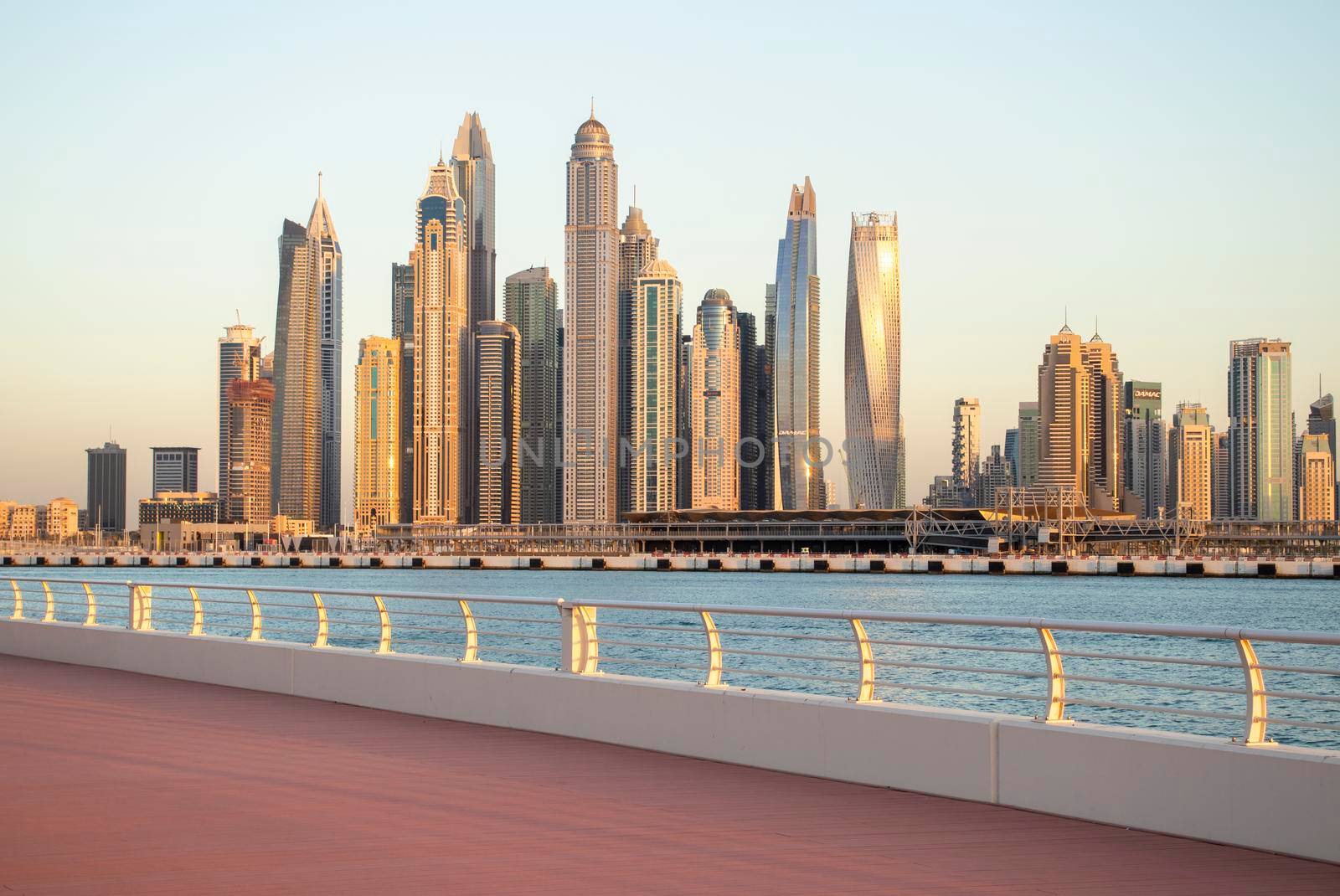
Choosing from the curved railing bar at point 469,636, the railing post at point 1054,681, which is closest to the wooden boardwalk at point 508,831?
the railing post at point 1054,681

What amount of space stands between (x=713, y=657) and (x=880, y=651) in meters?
41.5

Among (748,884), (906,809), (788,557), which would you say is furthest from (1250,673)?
(788,557)

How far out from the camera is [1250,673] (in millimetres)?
8094

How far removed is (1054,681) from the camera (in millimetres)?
8953

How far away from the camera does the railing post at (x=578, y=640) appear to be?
12.6 m

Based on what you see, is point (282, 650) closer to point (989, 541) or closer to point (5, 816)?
point (5, 816)

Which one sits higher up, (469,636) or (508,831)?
(469,636)

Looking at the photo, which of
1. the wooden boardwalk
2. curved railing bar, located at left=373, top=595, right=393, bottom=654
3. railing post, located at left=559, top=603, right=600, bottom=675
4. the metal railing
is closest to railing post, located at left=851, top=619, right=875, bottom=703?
the metal railing

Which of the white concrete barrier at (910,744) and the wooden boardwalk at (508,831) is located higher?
the white concrete barrier at (910,744)

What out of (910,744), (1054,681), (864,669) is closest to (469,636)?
(864,669)

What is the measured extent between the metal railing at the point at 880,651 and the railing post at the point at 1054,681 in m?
0.02

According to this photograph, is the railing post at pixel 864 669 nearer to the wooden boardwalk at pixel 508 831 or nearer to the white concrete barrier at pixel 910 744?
the white concrete barrier at pixel 910 744

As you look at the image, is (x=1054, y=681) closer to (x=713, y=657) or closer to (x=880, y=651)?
(x=713, y=657)

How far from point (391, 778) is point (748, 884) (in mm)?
3908
